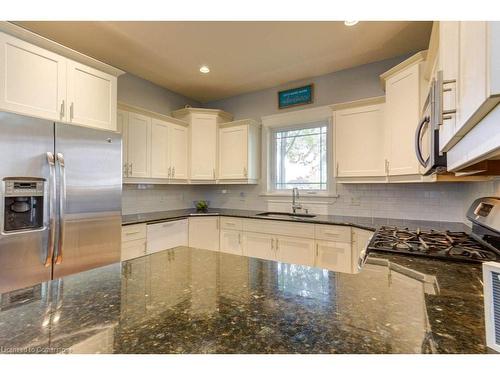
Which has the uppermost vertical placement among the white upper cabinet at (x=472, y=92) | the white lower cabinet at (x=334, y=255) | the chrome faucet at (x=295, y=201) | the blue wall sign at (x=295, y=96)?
the blue wall sign at (x=295, y=96)

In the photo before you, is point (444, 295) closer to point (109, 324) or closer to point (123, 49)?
point (109, 324)

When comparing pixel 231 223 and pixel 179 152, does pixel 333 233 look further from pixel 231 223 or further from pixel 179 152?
pixel 179 152

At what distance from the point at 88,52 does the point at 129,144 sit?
1.03 metres

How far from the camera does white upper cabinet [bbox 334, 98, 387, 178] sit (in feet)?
8.50

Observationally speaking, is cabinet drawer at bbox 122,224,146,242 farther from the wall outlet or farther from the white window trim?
the wall outlet

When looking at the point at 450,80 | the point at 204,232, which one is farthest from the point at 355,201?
the point at 450,80

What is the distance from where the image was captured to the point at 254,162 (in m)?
3.64

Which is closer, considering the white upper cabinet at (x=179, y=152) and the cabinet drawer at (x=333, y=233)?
the cabinet drawer at (x=333, y=233)

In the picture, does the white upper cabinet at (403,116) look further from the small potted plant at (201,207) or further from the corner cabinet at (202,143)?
the small potted plant at (201,207)

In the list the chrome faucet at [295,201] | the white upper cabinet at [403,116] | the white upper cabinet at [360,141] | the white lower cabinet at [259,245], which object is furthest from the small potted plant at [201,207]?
the white upper cabinet at [403,116]

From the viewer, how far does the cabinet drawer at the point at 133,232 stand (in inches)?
98.0

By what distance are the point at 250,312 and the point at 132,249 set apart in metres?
2.29

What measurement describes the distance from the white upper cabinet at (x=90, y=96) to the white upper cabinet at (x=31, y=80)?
65mm
